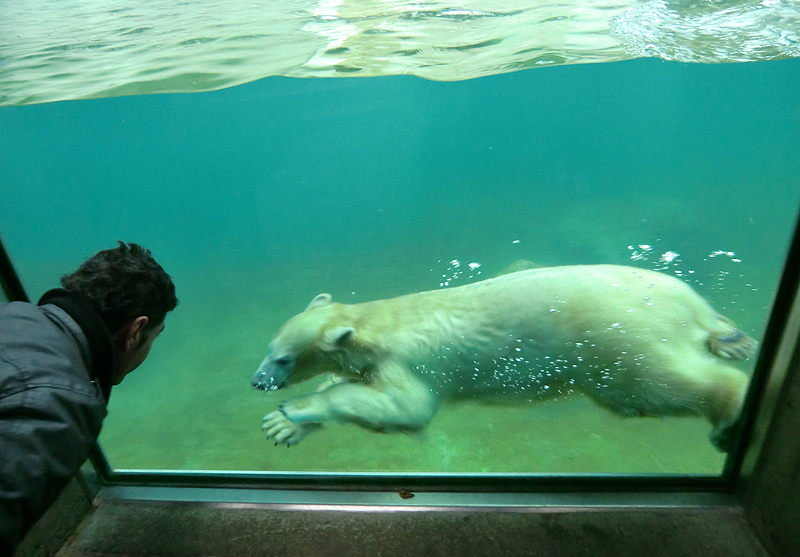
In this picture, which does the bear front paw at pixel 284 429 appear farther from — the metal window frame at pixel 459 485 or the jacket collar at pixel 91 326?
the jacket collar at pixel 91 326

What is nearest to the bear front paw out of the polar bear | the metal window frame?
the polar bear

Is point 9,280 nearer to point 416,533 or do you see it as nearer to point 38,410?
point 38,410

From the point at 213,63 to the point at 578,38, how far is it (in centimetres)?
334

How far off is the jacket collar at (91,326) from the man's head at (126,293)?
1.7 inches

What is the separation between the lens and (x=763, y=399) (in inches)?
53.6

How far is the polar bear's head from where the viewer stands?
1.85 metres

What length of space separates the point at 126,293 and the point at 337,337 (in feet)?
2.48

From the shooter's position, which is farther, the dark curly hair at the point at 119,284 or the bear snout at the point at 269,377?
the bear snout at the point at 269,377

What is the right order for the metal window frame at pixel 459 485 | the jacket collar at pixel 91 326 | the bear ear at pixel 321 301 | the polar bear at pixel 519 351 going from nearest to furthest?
the jacket collar at pixel 91 326
the metal window frame at pixel 459 485
the polar bear at pixel 519 351
the bear ear at pixel 321 301

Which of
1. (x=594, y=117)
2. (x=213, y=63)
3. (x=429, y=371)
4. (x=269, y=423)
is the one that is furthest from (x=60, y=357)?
(x=594, y=117)

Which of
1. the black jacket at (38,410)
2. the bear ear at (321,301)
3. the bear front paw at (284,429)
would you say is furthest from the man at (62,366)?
the bear ear at (321,301)

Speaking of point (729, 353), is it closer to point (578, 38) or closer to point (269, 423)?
point (269, 423)

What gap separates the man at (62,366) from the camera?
82cm

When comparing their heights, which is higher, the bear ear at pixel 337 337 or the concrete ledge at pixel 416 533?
the bear ear at pixel 337 337
